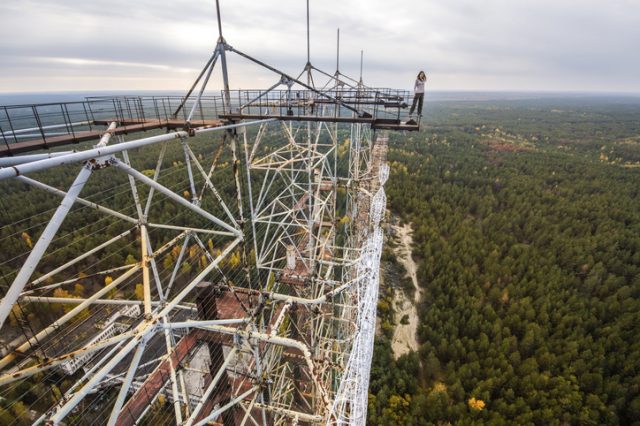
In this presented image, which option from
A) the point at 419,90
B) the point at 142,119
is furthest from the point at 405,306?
the point at 142,119

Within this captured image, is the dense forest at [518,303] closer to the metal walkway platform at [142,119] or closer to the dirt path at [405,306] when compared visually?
the dirt path at [405,306]

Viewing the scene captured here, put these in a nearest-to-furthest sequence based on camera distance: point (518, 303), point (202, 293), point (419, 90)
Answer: point (202, 293), point (419, 90), point (518, 303)

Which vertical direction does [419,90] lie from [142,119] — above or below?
above

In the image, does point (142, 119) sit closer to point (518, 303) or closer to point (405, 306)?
point (405, 306)

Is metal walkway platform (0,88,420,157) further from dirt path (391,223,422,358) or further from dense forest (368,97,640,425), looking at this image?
dirt path (391,223,422,358)

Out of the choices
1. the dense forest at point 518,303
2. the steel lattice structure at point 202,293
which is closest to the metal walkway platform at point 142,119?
the steel lattice structure at point 202,293
